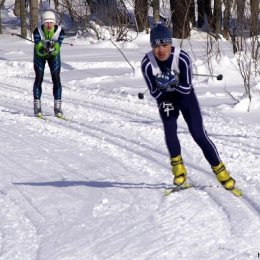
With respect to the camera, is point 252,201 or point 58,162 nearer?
point 252,201

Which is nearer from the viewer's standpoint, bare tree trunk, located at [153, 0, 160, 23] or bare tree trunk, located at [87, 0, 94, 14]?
bare tree trunk, located at [153, 0, 160, 23]

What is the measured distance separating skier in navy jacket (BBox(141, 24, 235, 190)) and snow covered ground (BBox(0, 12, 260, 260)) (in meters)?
0.30

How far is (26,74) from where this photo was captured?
1698cm

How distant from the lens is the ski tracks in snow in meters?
5.45

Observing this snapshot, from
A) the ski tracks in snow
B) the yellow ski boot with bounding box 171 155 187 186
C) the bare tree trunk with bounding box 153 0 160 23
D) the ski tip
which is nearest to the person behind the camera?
the ski tracks in snow

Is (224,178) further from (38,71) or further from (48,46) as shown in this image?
(38,71)

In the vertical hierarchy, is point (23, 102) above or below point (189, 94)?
below

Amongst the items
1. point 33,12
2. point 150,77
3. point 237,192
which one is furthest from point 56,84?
point 33,12

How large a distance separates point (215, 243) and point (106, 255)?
32.3 inches

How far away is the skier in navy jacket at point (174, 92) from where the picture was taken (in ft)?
21.5

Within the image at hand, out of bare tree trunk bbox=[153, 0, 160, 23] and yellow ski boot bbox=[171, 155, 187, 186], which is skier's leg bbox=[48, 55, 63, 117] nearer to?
yellow ski boot bbox=[171, 155, 187, 186]

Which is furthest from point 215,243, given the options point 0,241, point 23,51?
point 23,51

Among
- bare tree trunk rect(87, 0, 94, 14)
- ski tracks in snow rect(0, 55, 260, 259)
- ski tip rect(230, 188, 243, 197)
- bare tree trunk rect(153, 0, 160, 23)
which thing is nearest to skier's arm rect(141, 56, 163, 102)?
ski tracks in snow rect(0, 55, 260, 259)

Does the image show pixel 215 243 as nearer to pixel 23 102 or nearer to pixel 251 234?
pixel 251 234
